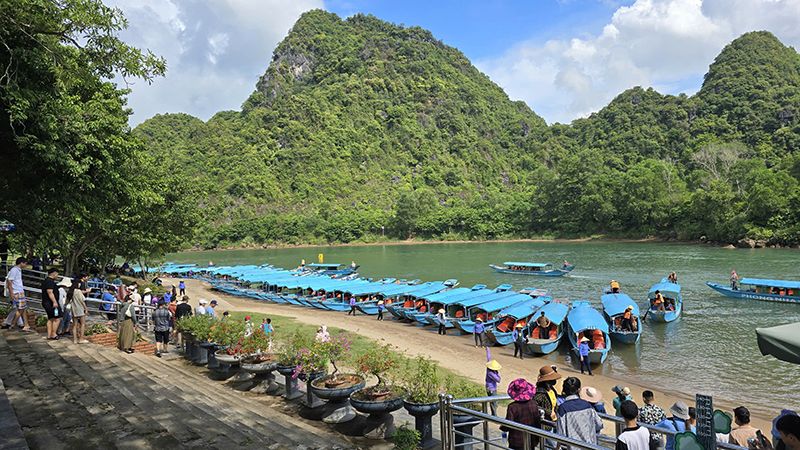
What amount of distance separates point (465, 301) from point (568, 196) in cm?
7644

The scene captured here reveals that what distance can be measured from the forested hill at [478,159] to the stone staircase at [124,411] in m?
24.0

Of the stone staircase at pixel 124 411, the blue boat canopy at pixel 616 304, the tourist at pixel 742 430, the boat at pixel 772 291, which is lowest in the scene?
the boat at pixel 772 291

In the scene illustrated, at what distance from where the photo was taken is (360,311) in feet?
95.6

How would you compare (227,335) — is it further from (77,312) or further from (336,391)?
(336,391)

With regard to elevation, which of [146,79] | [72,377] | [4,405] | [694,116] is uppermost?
A: [694,116]

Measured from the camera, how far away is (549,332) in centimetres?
1902

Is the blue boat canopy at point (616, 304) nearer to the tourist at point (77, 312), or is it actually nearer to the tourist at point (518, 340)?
the tourist at point (518, 340)

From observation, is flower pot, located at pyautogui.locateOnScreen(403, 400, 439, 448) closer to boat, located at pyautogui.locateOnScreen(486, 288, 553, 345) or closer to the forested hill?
boat, located at pyautogui.locateOnScreen(486, 288, 553, 345)

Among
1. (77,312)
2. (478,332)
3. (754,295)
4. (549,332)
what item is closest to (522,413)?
(77,312)

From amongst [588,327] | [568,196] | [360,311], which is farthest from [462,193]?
[588,327]

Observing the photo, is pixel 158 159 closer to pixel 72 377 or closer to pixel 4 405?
pixel 72 377

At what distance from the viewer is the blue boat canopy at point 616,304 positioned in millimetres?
20312

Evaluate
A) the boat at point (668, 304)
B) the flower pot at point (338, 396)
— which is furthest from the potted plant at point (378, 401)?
the boat at point (668, 304)

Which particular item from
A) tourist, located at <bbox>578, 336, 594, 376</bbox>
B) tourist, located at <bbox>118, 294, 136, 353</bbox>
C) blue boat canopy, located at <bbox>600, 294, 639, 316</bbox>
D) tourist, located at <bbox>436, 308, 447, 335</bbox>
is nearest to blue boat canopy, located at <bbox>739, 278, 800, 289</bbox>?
blue boat canopy, located at <bbox>600, 294, 639, 316</bbox>
